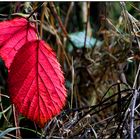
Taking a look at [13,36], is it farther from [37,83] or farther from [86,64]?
[86,64]

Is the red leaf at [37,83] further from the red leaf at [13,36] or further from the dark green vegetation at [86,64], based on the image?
the dark green vegetation at [86,64]

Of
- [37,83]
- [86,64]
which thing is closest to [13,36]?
[37,83]

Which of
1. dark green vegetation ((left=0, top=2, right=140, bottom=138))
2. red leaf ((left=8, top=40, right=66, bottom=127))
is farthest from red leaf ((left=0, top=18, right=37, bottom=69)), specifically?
dark green vegetation ((left=0, top=2, right=140, bottom=138))

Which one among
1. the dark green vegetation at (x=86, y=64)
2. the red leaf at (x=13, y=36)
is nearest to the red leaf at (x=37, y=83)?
the red leaf at (x=13, y=36)

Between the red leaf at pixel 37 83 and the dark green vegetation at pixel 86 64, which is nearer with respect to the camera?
the red leaf at pixel 37 83

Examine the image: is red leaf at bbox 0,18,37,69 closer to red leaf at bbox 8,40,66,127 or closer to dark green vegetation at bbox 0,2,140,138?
red leaf at bbox 8,40,66,127

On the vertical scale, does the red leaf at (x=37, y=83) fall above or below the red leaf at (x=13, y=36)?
below

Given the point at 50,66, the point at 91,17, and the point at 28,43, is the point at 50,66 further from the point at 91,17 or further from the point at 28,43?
the point at 91,17
